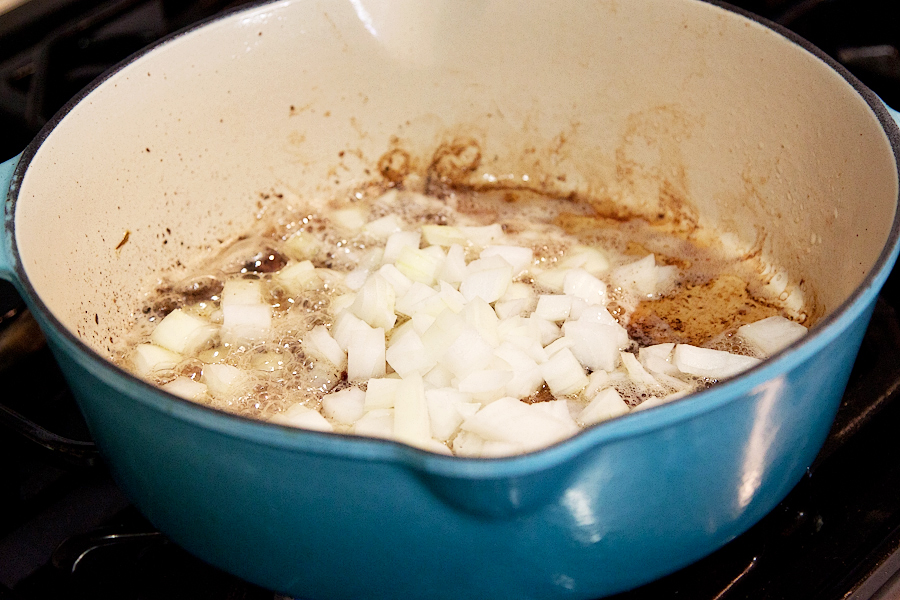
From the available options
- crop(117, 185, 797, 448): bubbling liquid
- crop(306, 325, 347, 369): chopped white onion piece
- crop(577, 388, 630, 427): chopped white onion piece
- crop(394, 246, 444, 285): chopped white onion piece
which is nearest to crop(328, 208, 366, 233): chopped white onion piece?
crop(117, 185, 797, 448): bubbling liquid

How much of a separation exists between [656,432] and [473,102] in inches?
27.0

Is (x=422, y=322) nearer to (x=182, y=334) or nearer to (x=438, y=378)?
(x=438, y=378)

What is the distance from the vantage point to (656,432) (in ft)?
1.48

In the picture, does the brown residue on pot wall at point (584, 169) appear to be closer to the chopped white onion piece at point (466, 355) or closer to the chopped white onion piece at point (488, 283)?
the chopped white onion piece at point (488, 283)

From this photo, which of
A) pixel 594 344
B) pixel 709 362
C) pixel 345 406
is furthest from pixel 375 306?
pixel 709 362

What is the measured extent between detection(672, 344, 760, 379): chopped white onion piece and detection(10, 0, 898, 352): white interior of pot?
0.38 ft

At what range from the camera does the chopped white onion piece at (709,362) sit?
775 mm

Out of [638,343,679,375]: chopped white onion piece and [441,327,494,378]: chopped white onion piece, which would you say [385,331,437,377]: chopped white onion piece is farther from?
[638,343,679,375]: chopped white onion piece

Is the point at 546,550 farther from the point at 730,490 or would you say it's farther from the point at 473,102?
the point at 473,102

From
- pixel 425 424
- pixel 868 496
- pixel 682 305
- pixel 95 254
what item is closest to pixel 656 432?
pixel 425 424

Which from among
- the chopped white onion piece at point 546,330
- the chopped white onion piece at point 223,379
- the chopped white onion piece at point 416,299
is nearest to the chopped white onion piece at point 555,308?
the chopped white onion piece at point 546,330

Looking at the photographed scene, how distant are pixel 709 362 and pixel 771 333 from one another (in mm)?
100

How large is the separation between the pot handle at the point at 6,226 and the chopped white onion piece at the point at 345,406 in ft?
0.99

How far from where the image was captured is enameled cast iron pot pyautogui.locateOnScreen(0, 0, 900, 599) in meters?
0.48
